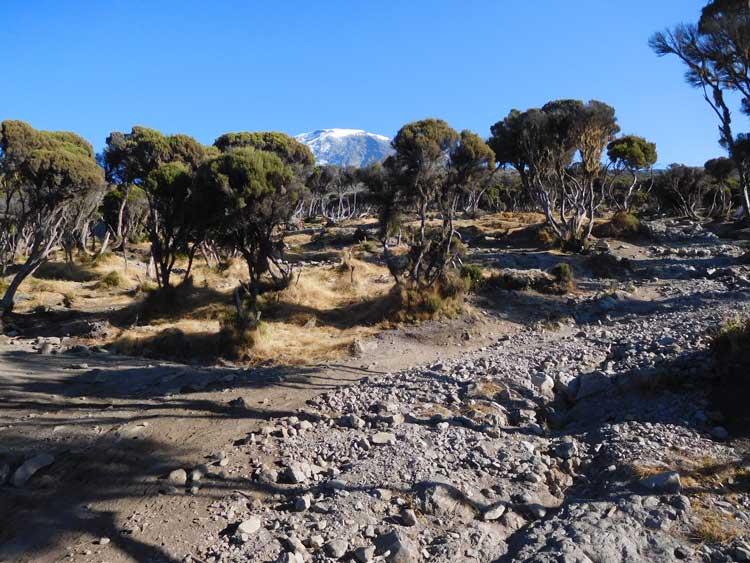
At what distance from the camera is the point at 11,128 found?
1820 cm

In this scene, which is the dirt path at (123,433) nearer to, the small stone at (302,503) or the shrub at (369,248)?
the small stone at (302,503)

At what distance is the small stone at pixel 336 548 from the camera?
154 inches

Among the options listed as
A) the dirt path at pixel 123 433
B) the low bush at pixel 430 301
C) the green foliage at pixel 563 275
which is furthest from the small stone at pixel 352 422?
the green foliage at pixel 563 275

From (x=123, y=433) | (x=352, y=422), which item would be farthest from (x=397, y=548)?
(x=123, y=433)

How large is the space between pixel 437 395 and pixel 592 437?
7.57 ft

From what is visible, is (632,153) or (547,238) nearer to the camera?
(547,238)

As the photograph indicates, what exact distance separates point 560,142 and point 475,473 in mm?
23770

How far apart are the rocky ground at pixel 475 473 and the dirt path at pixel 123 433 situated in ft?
0.17

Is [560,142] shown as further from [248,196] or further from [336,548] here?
[336,548]

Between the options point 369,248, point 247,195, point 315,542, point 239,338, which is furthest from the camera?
point 369,248

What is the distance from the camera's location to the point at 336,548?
155 inches

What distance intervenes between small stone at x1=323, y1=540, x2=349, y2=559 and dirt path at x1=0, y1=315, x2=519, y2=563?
113 cm

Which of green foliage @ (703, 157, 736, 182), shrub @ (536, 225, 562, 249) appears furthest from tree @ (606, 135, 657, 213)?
shrub @ (536, 225, 562, 249)

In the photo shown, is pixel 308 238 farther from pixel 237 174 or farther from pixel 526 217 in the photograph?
pixel 237 174
